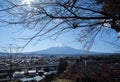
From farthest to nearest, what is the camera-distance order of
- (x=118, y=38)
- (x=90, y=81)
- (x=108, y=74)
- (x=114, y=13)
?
(x=90, y=81)
(x=118, y=38)
(x=114, y=13)
(x=108, y=74)

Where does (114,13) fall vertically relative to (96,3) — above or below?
below

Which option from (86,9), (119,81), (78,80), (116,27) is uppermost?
(86,9)

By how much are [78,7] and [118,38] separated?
4.81ft

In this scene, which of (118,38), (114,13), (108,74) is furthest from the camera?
(118,38)

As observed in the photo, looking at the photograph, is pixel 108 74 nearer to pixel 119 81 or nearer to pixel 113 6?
pixel 119 81

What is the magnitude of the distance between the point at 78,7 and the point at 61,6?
1.37 feet

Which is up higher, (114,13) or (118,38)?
(114,13)

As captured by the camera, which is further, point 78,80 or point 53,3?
point 78,80

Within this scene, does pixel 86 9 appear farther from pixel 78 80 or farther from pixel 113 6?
pixel 78 80

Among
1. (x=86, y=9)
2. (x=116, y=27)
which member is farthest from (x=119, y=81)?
(x=86, y=9)

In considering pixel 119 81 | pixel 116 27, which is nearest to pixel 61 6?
pixel 116 27

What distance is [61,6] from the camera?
4.29 meters

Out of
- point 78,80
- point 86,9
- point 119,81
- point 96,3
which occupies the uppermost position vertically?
point 96,3

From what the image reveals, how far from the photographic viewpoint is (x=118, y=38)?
4.76 meters
